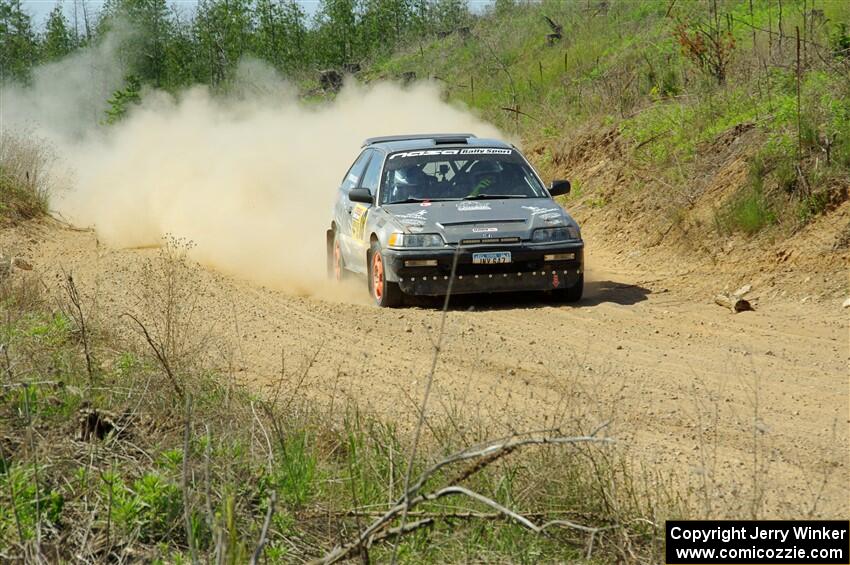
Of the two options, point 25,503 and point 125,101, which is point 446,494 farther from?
point 125,101

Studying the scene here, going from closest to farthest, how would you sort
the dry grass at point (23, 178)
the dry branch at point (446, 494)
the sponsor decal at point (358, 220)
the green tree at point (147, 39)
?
the dry branch at point (446, 494), the sponsor decal at point (358, 220), the dry grass at point (23, 178), the green tree at point (147, 39)

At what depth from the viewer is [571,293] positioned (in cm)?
1183

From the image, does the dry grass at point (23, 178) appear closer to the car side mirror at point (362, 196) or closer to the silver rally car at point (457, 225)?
the silver rally car at point (457, 225)

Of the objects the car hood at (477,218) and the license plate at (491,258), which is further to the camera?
the car hood at (477,218)

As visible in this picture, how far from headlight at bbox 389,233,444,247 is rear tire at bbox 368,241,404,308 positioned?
287 millimetres

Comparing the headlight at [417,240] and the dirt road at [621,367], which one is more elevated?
the headlight at [417,240]

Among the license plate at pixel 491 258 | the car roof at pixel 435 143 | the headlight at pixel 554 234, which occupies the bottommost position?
the license plate at pixel 491 258

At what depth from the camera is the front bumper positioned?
11.3m

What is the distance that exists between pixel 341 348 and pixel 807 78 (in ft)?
28.7

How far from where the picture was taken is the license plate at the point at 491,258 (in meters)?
11.3

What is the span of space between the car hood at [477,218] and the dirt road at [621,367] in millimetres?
775

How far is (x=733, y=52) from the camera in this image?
745 inches

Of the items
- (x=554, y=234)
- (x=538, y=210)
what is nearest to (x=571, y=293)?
(x=554, y=234)

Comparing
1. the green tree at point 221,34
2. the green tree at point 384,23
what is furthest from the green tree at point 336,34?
the green tree at point 221,34
